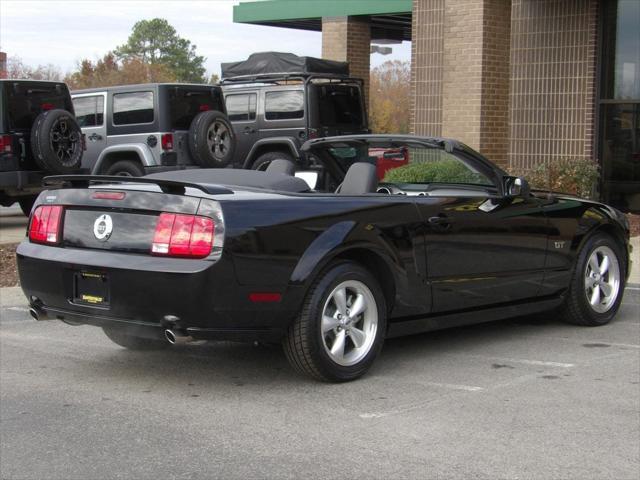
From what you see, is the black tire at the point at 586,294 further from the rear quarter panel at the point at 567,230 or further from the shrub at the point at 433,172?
the shrub at the point at 433,172

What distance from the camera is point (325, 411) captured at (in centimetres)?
562

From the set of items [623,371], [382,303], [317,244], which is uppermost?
[317,244]

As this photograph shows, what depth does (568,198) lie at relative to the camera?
7980mm

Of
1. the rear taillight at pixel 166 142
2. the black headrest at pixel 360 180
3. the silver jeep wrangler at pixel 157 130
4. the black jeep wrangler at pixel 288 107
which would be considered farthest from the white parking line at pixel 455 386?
the black jeep wrangler at pixel 288 107

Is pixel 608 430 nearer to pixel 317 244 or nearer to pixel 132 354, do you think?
pixel 317 244

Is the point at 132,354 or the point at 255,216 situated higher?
the point at 255,216

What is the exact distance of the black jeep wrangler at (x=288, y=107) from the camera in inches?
712

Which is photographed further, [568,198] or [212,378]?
[568,198]

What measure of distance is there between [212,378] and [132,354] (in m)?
0.97

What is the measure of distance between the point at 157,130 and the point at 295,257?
10664 millimetres

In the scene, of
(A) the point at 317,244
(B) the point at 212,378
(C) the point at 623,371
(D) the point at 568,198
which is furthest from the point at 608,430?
(D) the point at 568,198

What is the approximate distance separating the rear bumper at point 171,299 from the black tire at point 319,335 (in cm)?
12

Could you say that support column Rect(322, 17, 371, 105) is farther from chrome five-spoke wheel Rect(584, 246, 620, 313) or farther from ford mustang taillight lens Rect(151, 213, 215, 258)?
ford mustang taillight lens Rect(151, 213, 215, 258)

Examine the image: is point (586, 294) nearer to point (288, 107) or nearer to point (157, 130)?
point (157, 130)
